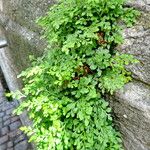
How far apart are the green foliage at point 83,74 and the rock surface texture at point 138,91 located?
52 mm

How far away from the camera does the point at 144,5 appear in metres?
1.81

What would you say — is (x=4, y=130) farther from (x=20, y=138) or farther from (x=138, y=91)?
(x=138, y=91)

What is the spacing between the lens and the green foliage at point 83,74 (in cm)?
187

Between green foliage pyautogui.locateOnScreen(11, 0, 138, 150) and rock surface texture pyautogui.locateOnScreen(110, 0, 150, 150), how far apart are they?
0.17ft

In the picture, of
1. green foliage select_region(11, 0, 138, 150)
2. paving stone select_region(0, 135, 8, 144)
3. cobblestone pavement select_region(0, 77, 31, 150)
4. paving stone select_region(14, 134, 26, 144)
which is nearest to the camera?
green foliage select_region(11, 0, 138, 150)

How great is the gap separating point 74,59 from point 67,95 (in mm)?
294

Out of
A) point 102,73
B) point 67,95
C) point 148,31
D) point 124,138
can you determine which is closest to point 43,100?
point 67,95

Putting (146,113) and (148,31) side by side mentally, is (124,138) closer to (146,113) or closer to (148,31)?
(146,113)

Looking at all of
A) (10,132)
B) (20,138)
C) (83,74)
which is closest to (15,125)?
(10,132)

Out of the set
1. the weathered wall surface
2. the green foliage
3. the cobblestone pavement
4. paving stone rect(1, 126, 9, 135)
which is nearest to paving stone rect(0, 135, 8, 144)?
the cobblestone pavement

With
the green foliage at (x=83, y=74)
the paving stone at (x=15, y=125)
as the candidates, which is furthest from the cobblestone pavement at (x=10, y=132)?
the green foliage at (x=83, y=74)

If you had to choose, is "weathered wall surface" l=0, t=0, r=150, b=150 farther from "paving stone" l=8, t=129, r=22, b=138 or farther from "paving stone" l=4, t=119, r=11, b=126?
"paving stone" l=4, t=119, r=11, b=126

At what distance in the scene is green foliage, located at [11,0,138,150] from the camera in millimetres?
1870

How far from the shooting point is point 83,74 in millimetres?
1979
